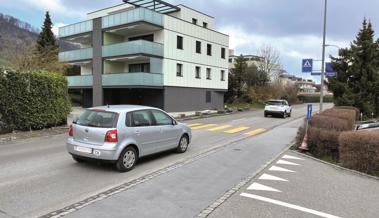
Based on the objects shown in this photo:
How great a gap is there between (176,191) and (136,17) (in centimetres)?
2279

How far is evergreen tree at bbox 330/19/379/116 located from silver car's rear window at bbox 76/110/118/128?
2428cm

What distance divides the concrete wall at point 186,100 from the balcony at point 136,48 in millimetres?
3511

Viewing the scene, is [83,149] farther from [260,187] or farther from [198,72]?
[198,72]

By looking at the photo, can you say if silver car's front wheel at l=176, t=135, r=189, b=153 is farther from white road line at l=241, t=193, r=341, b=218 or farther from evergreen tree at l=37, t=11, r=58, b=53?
evergreen tree at l=37, t=11, r=58, b=53

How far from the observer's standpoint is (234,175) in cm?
725

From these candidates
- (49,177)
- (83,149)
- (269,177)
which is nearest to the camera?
(49,177)

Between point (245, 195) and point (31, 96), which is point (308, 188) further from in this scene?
point (31, 96)

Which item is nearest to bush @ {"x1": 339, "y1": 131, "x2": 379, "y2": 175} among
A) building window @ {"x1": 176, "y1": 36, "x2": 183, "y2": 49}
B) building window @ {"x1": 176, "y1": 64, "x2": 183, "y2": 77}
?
building window @ {"x1": 176, "y1": 64, "x2": 183, "y2": 77}

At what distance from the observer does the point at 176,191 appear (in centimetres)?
591

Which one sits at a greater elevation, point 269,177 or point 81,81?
Answer: point 81,81

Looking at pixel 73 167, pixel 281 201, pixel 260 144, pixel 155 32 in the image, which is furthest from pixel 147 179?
pixel 155 32

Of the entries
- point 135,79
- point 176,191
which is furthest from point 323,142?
point 135,79

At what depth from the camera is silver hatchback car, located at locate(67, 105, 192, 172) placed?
7.26m

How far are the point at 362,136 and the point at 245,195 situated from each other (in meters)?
4.17
